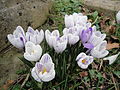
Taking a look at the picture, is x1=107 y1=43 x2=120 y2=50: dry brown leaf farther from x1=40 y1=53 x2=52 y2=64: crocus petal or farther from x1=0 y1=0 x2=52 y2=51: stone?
x1=40 y1=53 x2=52 y2=64: crocus petal

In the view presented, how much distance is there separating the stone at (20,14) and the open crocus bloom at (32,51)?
721 millimetres

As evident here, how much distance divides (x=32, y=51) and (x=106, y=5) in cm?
182

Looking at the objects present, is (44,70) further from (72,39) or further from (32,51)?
(72,39)

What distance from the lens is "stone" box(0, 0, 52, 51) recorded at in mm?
1893

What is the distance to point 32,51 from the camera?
4.09 ft

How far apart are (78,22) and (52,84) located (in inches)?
18.6

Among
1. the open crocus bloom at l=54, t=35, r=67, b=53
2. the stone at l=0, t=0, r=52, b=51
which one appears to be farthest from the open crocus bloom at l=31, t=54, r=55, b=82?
the stone at l=0, t=0, r=52, b=51

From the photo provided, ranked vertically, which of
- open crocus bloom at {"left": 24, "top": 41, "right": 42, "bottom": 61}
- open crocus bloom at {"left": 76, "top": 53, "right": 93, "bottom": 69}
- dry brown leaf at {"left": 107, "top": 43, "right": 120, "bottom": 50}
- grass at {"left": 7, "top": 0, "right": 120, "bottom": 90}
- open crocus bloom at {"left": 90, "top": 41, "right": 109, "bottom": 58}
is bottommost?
grass at {"left": 7, "top": 0, "right": 120, "bottom": 90}

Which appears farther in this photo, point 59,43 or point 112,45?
point 112,45

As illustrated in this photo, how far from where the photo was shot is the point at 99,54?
1.33 metres

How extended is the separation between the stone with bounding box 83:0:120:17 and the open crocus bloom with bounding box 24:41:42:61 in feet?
5.52

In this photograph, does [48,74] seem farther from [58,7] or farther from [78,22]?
[58,7]

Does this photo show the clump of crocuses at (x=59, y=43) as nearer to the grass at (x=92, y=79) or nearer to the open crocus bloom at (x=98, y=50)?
the open crocus bloom at (x=98, y=50)

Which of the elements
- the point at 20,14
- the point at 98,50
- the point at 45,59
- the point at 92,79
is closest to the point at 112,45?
the point at 92,79
